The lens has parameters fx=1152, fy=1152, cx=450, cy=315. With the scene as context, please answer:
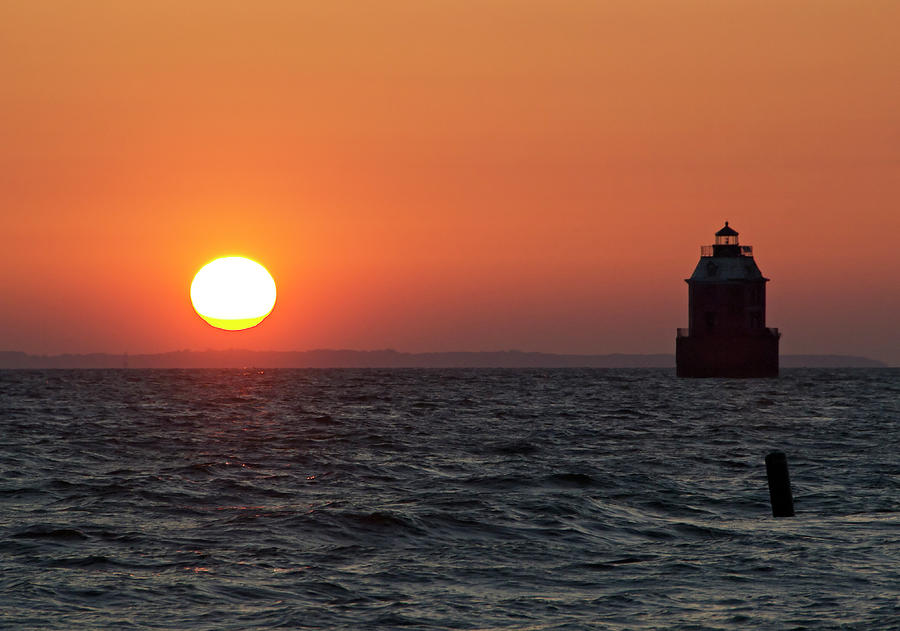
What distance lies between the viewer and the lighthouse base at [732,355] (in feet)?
374

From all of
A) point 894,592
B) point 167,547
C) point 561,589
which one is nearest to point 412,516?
point 167,547

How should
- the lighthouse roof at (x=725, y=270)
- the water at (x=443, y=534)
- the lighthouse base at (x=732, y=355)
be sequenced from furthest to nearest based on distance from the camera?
the lighthouse base at (x=732, y=355) → the lighthouse roof at (x=725, y=270) → the water at (x=443, y=534)

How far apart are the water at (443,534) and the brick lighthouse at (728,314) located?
77375 millimetres

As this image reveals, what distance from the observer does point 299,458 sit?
3056cm

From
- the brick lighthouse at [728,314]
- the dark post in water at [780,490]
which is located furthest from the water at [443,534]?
the brick lighthouse at [728,314]

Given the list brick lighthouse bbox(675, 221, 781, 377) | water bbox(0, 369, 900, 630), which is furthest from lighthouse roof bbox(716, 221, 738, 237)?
water bbox(0, 369, 900, 630)

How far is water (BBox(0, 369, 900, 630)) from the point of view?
12609 mm

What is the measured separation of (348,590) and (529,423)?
1365 inches

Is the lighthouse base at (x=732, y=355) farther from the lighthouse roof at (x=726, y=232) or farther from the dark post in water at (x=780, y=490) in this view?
the dark post in water at (x=780, y=490)

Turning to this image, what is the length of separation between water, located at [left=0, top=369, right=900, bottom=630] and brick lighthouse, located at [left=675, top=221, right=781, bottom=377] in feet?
254

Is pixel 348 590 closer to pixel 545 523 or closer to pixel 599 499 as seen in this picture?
pixel 545 523

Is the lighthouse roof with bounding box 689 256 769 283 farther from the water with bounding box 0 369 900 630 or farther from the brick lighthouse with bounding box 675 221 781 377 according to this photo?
the water with bounding box 0 369 900 630

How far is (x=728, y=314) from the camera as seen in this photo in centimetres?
11344

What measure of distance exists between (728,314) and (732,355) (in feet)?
13.6
